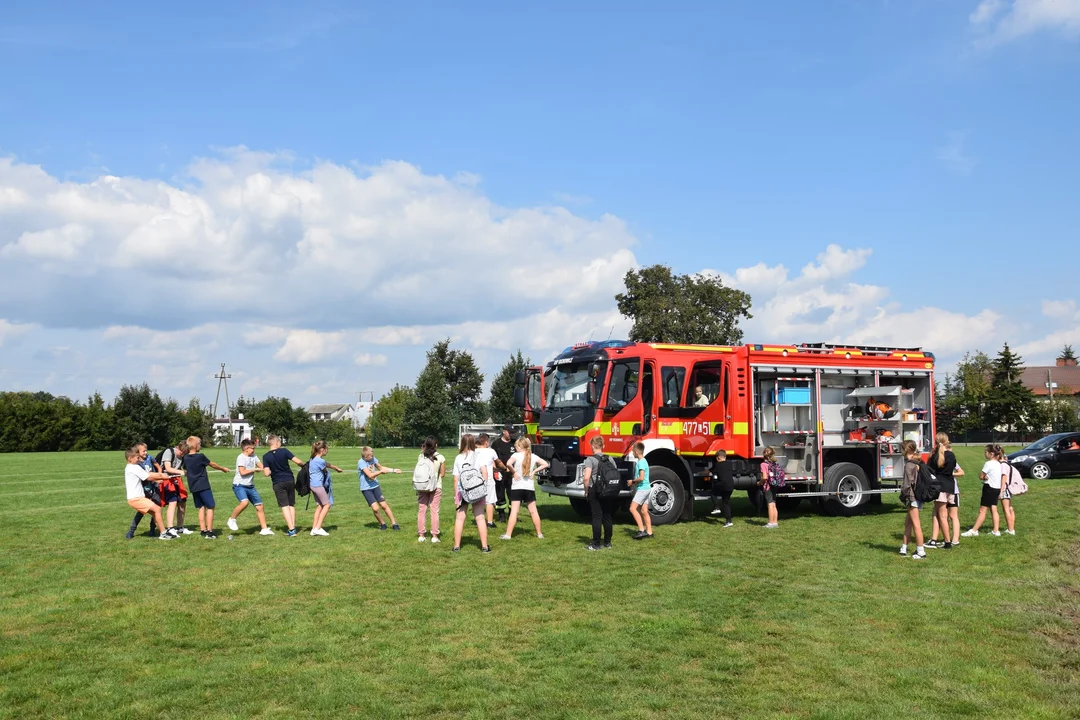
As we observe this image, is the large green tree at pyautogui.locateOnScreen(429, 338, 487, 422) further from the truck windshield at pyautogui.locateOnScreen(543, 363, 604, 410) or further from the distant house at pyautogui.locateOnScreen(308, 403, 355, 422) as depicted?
the distant house at pyautogui.locateOnScreen(308, 403, 355, 422)

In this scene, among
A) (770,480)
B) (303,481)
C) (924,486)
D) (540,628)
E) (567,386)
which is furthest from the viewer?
(567,386)

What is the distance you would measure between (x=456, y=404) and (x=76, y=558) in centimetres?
5963

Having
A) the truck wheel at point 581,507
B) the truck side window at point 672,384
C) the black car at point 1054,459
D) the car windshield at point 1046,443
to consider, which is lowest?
the truck wheel at point 581,507

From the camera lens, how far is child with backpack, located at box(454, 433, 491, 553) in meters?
13.6

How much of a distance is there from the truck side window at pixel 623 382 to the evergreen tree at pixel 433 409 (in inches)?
2114

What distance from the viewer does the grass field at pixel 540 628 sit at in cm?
Answer: 646

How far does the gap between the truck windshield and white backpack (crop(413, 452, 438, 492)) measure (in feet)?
12.1

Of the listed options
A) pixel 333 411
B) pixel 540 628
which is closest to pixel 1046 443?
pixel 540 628

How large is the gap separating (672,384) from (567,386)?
202 cm

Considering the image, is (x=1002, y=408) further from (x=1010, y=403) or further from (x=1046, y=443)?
(x=1046, y=443)

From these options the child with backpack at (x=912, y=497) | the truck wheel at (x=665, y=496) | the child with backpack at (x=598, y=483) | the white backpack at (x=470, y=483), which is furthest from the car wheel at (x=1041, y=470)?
the white backpack at (x=470, y=483)

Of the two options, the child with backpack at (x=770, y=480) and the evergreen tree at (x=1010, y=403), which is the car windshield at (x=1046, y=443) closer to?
the child with backpack at (x=770, y=480)

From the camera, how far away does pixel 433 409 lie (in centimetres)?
7012

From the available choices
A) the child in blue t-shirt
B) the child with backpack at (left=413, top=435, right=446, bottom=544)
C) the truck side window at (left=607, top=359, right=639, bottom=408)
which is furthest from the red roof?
the child with backpack at (left=413, top=435, right=446, bottom=544)
